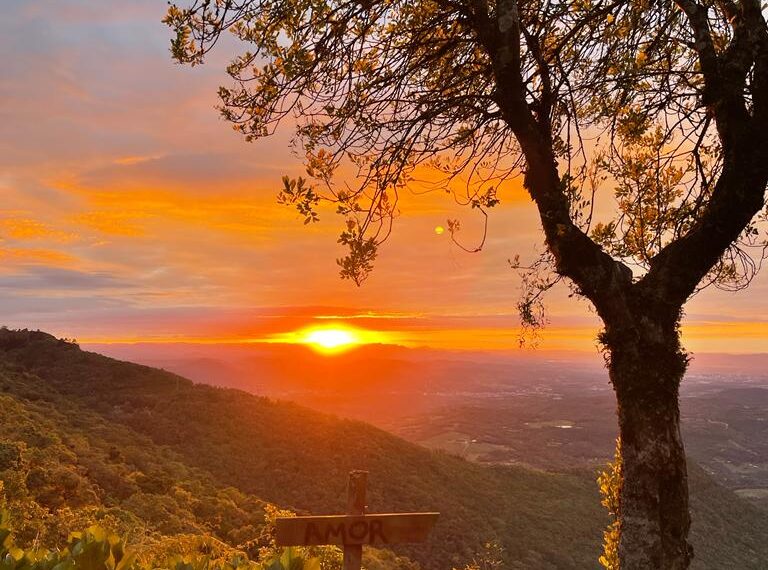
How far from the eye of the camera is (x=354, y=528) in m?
5.64

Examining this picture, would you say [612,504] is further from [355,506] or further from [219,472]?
[219,472]

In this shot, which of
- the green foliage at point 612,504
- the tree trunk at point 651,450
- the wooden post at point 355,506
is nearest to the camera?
the tree trunk at point 651,450

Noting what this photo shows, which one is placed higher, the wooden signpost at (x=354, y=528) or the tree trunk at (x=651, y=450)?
the tree trunk at (x=651, y=450)

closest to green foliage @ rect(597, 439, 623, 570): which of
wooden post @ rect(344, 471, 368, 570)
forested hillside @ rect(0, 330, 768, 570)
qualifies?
wooden post @ rect(344, 471, 368, 570)

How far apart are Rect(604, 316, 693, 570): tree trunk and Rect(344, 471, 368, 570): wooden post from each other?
2756 millimetres

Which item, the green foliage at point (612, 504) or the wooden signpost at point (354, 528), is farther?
the green foliage at point (612, 504)

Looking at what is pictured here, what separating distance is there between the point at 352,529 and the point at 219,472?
129 feet

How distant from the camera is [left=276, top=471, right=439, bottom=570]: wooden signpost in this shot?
5.42 m

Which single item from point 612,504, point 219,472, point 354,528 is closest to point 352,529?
point 354,528

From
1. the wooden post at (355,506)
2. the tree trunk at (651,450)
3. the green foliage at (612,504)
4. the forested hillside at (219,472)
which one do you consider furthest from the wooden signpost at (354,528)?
the forested hillside at (219,472)

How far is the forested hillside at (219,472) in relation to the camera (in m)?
22.4

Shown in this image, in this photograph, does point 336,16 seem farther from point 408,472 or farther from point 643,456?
point 408,472

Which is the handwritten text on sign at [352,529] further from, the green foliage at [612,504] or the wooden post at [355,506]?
the green foliage at [612,504]

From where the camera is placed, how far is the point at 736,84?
18.1 feet
